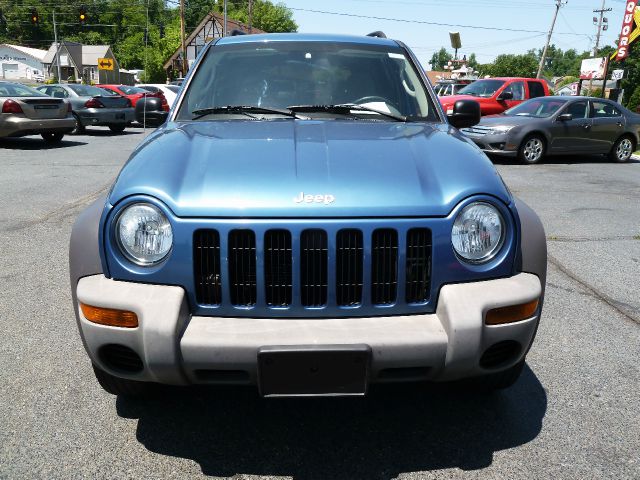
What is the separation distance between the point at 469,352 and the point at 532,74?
9541 centimetres

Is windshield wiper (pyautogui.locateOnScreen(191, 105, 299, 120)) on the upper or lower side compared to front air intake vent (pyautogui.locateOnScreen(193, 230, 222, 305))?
upper

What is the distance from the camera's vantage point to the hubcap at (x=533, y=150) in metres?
12.9

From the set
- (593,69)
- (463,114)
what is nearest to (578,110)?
(463,114)

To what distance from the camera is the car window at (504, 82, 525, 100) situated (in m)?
17.2

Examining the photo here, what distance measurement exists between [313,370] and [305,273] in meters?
0.37

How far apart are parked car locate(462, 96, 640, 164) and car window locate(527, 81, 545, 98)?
3695 millimetres

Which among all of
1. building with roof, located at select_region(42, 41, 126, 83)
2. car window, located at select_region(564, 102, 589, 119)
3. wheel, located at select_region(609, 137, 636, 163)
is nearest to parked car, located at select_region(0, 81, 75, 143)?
car window, located at select_region(564, 102, 589, 119)

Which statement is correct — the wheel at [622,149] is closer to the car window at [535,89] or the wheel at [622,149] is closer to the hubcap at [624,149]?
the hubcap at [624,149]

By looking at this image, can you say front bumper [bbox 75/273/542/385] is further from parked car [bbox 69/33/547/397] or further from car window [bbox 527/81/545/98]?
car window [bbox 527/81/545/98]

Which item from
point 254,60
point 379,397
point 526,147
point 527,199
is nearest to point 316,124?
point 254,60

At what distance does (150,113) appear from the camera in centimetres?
407

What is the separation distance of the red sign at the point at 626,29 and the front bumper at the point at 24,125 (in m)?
27.6

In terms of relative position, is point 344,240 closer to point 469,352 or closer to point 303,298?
point 303,298

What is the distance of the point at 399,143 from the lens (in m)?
2.76
